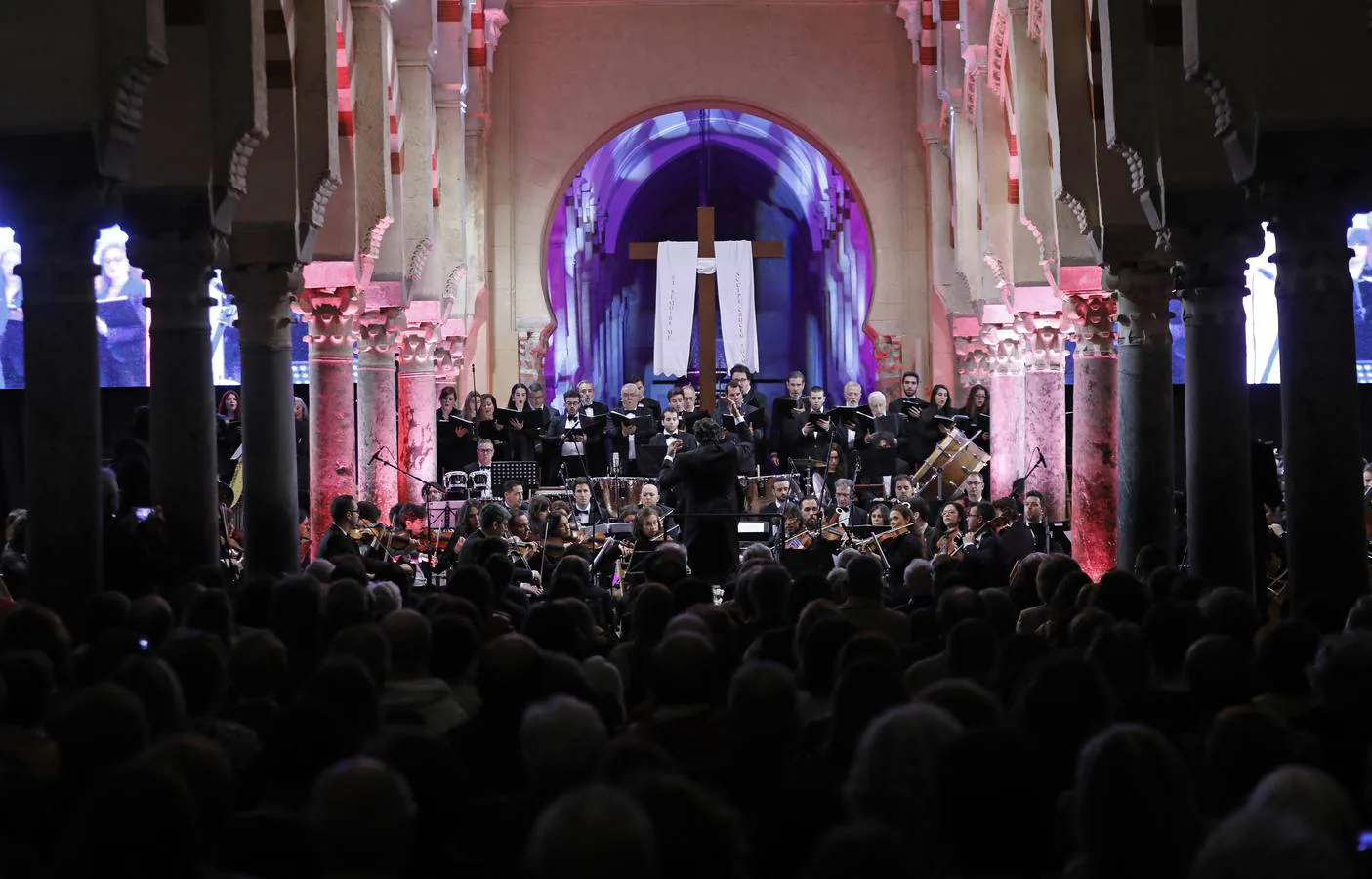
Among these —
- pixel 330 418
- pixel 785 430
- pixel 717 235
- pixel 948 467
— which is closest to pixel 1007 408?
pixel 785 430

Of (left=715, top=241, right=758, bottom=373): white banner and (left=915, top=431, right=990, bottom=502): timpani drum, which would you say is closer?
(left=915, top=431, right=990, bottom=502): timpani drum

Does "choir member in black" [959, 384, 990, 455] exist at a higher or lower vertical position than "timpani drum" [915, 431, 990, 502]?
higher

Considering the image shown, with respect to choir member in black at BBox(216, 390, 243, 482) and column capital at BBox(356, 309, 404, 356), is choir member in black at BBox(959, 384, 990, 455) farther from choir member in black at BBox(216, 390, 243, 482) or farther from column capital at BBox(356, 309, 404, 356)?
choir member in black at BBox(216, 390, 243, 482)

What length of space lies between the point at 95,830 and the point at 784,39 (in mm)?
22730

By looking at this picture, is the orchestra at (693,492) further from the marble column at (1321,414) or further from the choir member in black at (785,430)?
the marble column at (1321,414)

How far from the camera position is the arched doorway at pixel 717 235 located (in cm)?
3061

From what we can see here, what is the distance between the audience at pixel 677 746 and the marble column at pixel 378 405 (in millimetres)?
11153

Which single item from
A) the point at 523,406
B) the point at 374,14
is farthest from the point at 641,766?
the point at 523,406

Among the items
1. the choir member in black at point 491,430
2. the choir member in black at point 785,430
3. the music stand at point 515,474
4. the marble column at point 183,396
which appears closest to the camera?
the marble column at point 183,396

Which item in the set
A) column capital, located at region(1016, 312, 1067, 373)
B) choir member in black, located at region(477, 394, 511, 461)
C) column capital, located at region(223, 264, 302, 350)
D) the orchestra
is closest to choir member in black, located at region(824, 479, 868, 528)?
the orchestra

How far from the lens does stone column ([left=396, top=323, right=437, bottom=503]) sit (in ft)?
65.3

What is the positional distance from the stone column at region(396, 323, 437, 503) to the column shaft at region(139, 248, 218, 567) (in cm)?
947

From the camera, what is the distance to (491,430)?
19359mm

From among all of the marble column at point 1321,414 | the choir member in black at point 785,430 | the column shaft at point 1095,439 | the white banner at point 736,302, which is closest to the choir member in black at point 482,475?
the choir member in black at point 785,430
